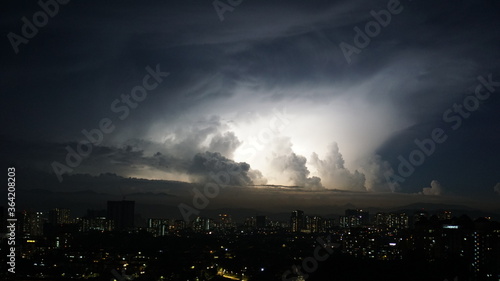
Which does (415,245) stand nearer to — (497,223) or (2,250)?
(497,223)

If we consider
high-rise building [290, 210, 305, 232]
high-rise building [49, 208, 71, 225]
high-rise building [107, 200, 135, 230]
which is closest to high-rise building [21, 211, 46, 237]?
high-rise building [49, 208, 71, 225]

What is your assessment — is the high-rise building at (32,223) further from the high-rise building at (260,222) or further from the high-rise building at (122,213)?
the high-rise building at (260,222)

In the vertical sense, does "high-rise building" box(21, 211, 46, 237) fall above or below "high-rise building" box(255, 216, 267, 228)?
above

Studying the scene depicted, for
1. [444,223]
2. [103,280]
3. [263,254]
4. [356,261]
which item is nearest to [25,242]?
[103,280]

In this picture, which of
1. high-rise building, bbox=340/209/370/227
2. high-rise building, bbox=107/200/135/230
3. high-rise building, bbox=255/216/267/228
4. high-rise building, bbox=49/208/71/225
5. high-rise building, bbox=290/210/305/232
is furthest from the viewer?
high-rise building, bbox=255/216/267/228

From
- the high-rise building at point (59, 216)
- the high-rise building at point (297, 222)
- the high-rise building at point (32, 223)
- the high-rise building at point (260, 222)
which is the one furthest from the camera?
the high-rise building at point (260, 222)

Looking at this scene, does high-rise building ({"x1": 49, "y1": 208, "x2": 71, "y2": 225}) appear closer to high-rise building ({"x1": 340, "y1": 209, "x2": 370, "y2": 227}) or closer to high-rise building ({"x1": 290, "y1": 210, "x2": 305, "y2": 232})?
high-rise building ({"x1": 290, "y1": 210, "x2": 305, "y2": 232})

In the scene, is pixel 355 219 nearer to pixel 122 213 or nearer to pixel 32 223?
pixel 122 213

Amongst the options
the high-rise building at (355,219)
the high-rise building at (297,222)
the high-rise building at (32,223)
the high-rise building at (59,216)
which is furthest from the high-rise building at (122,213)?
the high-rise building at (355,219)
